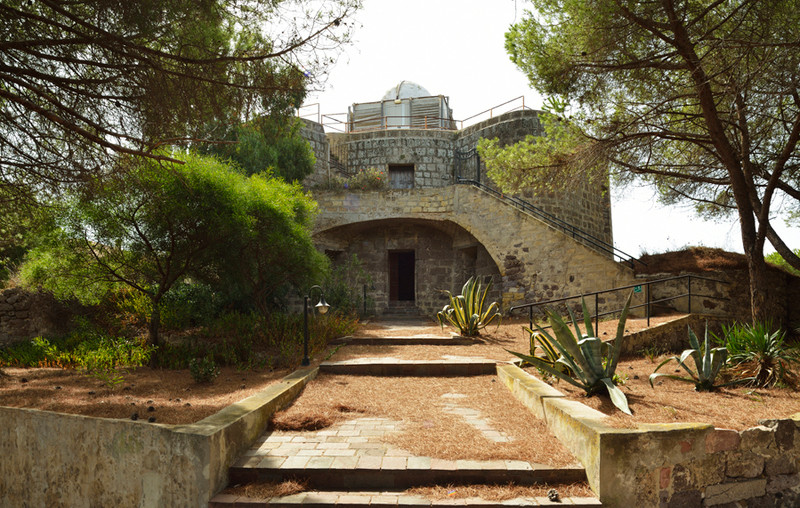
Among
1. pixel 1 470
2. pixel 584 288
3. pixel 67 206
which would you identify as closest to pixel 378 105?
pixel 584 288

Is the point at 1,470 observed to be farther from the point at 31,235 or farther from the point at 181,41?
the point at 181,41

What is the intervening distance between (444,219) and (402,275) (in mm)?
5249

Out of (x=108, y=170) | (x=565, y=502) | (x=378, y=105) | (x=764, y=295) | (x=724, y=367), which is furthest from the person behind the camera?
(x=378, y=105)

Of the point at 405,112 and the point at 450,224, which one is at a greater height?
the point at 405,112

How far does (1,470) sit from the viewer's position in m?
4.45

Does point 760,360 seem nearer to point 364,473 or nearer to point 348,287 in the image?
point 364,473

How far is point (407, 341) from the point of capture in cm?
847

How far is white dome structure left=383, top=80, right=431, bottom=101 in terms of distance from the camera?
21.4 meters

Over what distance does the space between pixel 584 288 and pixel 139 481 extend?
30.3 ft

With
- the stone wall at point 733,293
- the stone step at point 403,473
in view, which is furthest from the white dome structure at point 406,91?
the stone step at point 403,473

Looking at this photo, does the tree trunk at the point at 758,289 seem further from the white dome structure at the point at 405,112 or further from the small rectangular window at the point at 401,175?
the white dome structure at the point at 405,112

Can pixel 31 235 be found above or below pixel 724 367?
above

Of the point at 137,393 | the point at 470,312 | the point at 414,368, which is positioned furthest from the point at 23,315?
the point at 470,312

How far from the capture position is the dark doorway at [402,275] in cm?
1683
